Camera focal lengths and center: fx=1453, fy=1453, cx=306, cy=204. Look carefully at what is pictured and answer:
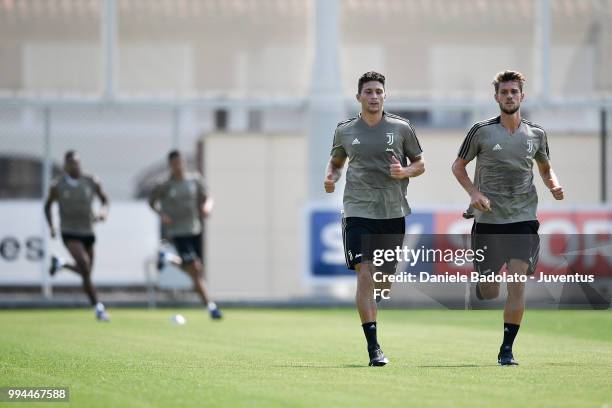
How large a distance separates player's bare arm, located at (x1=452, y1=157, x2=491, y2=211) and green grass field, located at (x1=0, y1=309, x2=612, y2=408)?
47.8 inches

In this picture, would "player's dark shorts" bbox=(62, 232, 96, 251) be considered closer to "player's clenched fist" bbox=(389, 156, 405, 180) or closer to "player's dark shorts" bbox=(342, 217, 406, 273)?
"player's dark shorts" bbox=(342, 217, 406, 273)

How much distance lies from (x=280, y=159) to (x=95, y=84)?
3.55m

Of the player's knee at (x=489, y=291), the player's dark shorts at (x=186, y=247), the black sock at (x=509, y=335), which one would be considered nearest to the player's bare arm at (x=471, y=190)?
the player's knee at (x=489, y=291)

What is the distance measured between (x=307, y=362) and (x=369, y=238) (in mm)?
1121

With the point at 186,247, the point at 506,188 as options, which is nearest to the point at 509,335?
the point at 506,188

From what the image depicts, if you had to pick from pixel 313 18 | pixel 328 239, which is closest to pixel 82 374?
pixel 328 239

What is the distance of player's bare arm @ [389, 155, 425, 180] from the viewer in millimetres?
11156

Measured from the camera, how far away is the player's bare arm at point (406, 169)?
36.6ft

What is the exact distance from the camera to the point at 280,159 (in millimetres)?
26172

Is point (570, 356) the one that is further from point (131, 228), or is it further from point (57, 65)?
point (57, 65)

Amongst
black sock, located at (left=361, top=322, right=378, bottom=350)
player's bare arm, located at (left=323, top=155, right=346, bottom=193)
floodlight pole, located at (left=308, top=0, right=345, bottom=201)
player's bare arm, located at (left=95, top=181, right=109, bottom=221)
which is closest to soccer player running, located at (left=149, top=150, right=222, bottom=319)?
player's bare arm, located at (left=95, top=181, right=109, bottom=221)

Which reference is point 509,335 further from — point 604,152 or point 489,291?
point 604,152

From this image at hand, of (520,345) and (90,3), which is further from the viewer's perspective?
(90,3)

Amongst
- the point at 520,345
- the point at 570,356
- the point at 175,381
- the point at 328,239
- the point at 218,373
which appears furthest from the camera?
the point at 328,239
